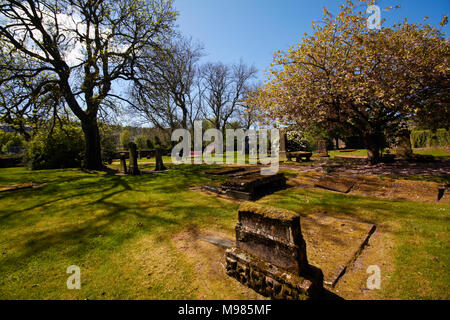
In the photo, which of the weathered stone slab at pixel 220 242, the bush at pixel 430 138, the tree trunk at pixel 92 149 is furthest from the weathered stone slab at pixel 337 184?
the bush at pixel 430 138

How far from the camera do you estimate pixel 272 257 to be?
2.36m

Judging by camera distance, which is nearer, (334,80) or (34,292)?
(34,292)

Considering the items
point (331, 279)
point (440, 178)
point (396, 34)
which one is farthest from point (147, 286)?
point (396, 34)

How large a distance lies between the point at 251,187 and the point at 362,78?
7.50m

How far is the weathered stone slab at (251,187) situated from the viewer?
240 inches

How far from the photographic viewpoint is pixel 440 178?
707 centimetres

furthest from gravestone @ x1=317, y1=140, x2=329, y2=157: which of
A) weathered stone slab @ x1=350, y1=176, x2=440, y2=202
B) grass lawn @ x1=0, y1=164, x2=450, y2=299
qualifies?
grass lawn @ x1=0, y1=164, x2=450, y2=299

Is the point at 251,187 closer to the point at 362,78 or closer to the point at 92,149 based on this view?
the point at 362,78

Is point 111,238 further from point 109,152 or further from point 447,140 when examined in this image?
point 447,140

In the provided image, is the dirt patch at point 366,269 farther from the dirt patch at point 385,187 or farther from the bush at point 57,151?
the bush at point 57,151

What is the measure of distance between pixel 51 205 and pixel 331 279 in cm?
719

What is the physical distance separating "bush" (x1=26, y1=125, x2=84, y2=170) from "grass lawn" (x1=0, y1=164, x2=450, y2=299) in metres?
9.97

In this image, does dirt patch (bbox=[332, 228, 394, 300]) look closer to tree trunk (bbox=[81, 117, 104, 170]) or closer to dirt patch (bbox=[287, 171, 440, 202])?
dirt patch (bbox=[287, 171, 440, 202])

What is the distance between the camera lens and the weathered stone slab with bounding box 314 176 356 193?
254 inches
